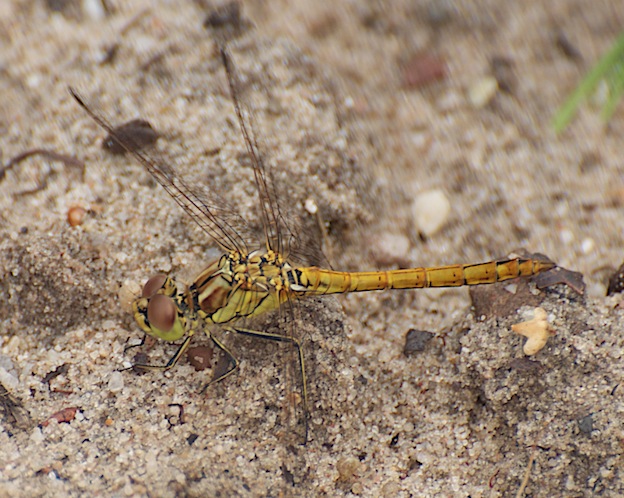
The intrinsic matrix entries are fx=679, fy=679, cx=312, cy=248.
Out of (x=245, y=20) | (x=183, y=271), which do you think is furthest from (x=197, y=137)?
(x=245, y=20)

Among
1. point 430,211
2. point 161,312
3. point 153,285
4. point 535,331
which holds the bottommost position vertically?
point 535,331

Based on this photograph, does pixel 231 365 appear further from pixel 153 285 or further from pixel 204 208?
pixel 204 208

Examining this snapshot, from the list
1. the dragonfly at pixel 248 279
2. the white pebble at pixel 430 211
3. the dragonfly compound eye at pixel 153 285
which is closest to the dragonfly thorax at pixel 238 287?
the dragonfly at pixel 248 279

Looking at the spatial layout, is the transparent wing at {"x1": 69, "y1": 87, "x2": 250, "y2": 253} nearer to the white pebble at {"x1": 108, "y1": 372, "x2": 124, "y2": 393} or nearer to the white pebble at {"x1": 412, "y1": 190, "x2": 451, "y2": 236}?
the white pebble at {"x1": 108, "y1": 372, "x2": 124, "y2": 393}

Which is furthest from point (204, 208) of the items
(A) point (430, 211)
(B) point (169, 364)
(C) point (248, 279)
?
(A) point (430, 211)

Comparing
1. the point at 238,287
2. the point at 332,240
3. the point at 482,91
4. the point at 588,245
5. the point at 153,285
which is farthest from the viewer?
the point at 482,91

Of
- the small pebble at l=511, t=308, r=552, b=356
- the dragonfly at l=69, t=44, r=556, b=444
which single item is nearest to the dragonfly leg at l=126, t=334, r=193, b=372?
the dragonfly at l=69, t=44, r=556, b=444

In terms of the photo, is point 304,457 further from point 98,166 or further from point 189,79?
point 189,79
